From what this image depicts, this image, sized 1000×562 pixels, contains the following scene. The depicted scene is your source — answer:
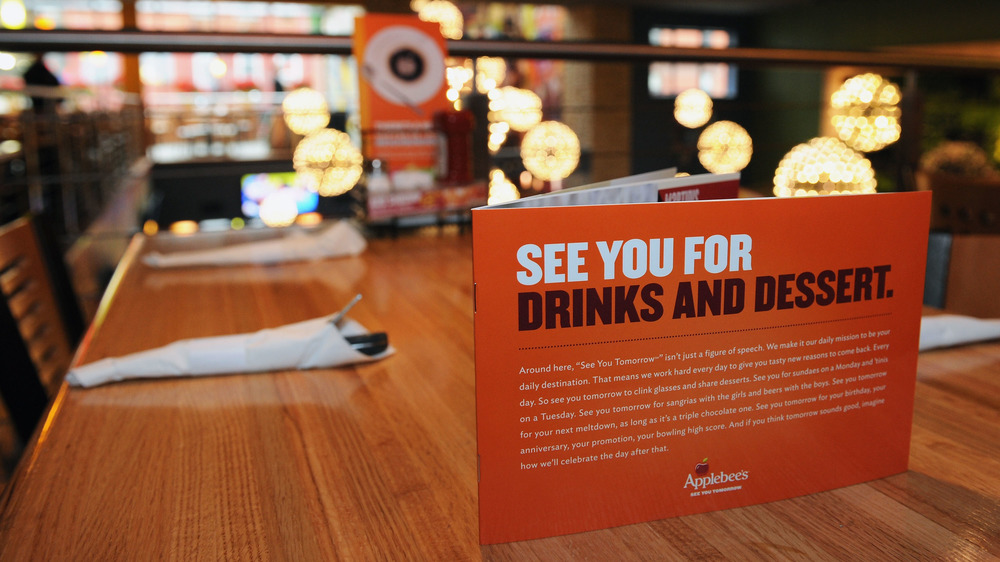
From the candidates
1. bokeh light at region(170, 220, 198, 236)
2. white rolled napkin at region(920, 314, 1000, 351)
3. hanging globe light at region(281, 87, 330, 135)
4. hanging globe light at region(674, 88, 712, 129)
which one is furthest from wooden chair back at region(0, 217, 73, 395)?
hanging globe light at region(674, 88, 712, 129)

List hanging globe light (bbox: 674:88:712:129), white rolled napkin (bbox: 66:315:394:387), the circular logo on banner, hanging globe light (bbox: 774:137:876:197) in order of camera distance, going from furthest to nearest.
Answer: hanging globe light (bbox: 674:88:712:129)
hanging globe light (bbox: 774:137:876:197)
the circular logo on banner
white rolled napkin (bbox: 66:315:394:387)

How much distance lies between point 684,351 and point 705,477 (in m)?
0.09

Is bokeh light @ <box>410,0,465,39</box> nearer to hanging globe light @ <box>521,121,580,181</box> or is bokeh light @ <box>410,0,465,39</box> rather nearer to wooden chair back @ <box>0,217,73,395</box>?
hanging globe light @ <box>521,121,580,181</box>

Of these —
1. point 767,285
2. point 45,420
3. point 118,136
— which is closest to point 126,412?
point 45,420

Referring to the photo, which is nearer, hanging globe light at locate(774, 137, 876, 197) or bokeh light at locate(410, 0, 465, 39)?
hanging globe light at locate(774, 137, 876, 197)

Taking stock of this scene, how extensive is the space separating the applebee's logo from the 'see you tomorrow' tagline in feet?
0.32

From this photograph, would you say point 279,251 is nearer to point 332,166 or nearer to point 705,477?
point 332,166

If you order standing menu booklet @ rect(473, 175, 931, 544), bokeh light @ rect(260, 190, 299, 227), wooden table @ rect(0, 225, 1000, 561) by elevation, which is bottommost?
bokeh light @ rect(260, 190, 299, 227)

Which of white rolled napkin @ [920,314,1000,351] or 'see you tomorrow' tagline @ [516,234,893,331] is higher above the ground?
'see you tomorrow' tagline @ [516,234,893,331]

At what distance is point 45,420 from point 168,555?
31cm

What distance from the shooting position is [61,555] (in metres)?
0.43

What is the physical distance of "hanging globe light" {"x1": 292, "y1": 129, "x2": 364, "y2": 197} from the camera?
76.7 inches

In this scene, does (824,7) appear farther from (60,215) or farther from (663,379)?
(663,379)

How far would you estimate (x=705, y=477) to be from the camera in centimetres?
47
